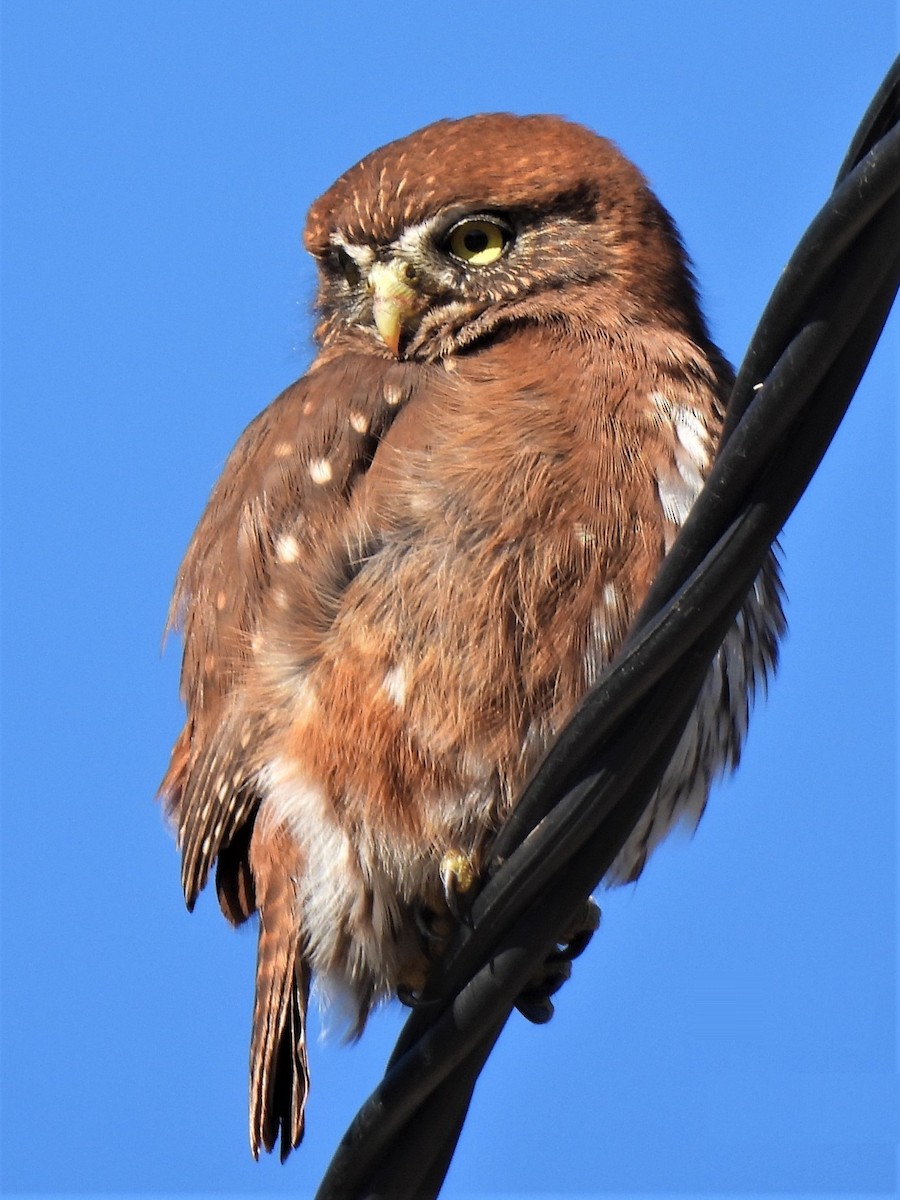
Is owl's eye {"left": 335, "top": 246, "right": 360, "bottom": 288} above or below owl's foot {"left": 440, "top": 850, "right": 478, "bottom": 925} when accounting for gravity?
above

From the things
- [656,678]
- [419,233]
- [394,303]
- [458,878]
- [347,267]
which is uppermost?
[347,267]

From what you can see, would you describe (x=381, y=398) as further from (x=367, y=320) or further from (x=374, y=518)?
(x=367, y=320)

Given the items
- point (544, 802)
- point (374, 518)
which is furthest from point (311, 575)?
point (544, 802)

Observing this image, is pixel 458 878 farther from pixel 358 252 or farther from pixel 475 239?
pixel 358 252

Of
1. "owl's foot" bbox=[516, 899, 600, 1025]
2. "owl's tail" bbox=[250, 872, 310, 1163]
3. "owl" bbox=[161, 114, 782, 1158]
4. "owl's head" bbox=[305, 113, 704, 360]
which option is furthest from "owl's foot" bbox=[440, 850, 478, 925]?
Answer: "owl's head" bbox=[305, 113, 704, 360]

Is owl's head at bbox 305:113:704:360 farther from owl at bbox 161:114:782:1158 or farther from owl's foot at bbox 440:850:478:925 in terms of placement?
owl's foot at bbox 440:850:478:925

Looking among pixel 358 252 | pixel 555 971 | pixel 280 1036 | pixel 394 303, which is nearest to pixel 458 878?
pixel 280 1036
